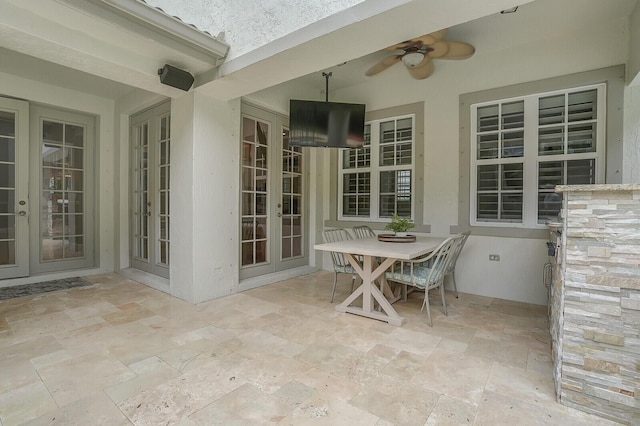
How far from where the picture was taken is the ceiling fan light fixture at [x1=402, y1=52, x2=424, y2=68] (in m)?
3.31

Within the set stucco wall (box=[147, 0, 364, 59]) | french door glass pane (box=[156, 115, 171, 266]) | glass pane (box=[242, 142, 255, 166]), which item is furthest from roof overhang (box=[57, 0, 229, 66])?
french door glass pane (box=[156, 115, 171, 266])

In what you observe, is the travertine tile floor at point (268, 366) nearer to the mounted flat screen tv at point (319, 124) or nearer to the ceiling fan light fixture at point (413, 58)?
the mounted flat screen tv at point (319, 124)

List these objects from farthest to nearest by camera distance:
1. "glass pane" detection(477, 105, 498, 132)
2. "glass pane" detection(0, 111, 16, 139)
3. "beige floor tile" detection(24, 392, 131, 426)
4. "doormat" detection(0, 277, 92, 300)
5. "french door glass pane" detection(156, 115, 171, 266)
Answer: "french door glass pane" detection(156, 115, 171, 266) → "glass pane" detection(0, 111, 16, 139) → "glass pane" detection(477, 105, 498, 132) → "doormat" detection(0, 277, 92, 300) → "beige floor tile" detection(24, 392, 131, 426)

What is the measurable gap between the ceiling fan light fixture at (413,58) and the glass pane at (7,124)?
5.17m

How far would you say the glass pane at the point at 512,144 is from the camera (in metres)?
3.86

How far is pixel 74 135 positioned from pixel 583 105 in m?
6.97

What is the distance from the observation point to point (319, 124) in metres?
4.51

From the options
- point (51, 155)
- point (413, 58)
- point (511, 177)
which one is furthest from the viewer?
point (51, 155)

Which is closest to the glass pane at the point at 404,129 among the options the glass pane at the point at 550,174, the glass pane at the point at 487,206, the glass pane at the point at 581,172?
the glass pane at the point at 487,206

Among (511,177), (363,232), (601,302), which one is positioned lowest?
(601,302)

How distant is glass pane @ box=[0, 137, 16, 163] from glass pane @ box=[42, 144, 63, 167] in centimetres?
33

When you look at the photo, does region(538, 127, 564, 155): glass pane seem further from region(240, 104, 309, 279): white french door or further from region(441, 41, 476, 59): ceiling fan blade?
region(240, 104, 309, 279): white french door

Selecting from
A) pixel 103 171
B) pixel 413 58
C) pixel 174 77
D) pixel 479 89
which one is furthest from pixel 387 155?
pixel 103 171

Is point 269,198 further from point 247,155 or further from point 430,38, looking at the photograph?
point 430,38
